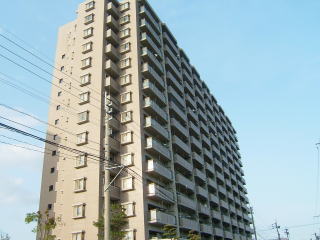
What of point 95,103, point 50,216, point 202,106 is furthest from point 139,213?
point 202,106

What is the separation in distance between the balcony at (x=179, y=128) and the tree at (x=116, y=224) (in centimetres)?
1894

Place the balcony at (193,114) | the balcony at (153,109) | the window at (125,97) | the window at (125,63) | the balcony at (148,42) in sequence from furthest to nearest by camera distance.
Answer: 1. the balcony at (193,114)
2. the balcony at (148,42)
3. the window at (125,63)
4. the window at (125,97)
5. the balcony at (153,109)

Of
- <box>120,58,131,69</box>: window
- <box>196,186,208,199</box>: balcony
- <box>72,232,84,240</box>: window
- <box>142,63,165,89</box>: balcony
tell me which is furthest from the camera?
<box>196,186,208,199</box>: balcony

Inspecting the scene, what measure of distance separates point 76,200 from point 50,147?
1072cm

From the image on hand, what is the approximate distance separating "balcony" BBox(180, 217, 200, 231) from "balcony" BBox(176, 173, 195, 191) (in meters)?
4.93

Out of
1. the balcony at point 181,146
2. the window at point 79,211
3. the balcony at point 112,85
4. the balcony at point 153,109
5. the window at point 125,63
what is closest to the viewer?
the window at point 79,211

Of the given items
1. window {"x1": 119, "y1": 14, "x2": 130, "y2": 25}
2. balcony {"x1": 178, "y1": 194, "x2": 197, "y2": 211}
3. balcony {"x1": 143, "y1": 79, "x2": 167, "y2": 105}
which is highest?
window {"x1": 119, "y1": 14, "x2": 130, "y2": 25}

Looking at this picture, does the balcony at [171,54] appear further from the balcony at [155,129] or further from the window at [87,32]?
the balcony at [155,129]

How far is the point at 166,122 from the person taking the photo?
49750 mm

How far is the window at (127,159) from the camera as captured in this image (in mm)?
40000

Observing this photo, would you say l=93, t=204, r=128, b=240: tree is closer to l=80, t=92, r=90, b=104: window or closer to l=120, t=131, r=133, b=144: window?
l=120, t=131, r=133, b=144: window

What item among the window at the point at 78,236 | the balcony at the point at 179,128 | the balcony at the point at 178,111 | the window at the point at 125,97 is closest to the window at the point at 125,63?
the window at the point at 125,97

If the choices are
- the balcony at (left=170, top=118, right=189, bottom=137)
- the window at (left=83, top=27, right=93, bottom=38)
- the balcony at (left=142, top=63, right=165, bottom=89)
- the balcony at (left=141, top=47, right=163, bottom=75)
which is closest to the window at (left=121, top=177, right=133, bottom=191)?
the balcony at (left=170, top=118, right=189, bottom=137)

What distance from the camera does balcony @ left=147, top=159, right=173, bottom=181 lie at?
39.8 meters
